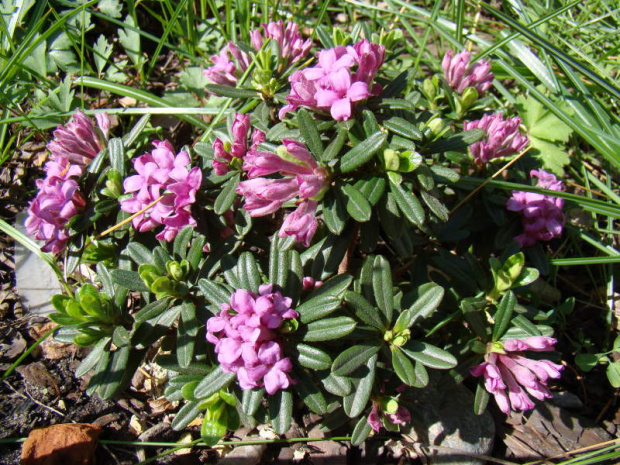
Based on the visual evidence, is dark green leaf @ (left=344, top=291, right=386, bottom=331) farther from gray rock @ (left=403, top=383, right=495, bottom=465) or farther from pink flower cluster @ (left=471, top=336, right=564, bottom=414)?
gray rock @ (left=403, top=383, right=495, bottom=465)

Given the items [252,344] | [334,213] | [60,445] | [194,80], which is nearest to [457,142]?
[334,213]

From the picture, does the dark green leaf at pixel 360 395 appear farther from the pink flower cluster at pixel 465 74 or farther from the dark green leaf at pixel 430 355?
the pink flower cluster at pixel 465 74

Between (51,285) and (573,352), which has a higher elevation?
(51,285)

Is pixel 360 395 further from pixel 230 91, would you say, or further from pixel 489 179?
pixel 230 91

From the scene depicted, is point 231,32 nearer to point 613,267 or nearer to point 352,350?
point 352,350

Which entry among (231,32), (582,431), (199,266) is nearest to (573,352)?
(582,431)

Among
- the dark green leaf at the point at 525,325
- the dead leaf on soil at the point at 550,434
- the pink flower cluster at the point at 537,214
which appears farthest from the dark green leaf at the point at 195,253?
the dead leaf on soil at the point at 550,434
